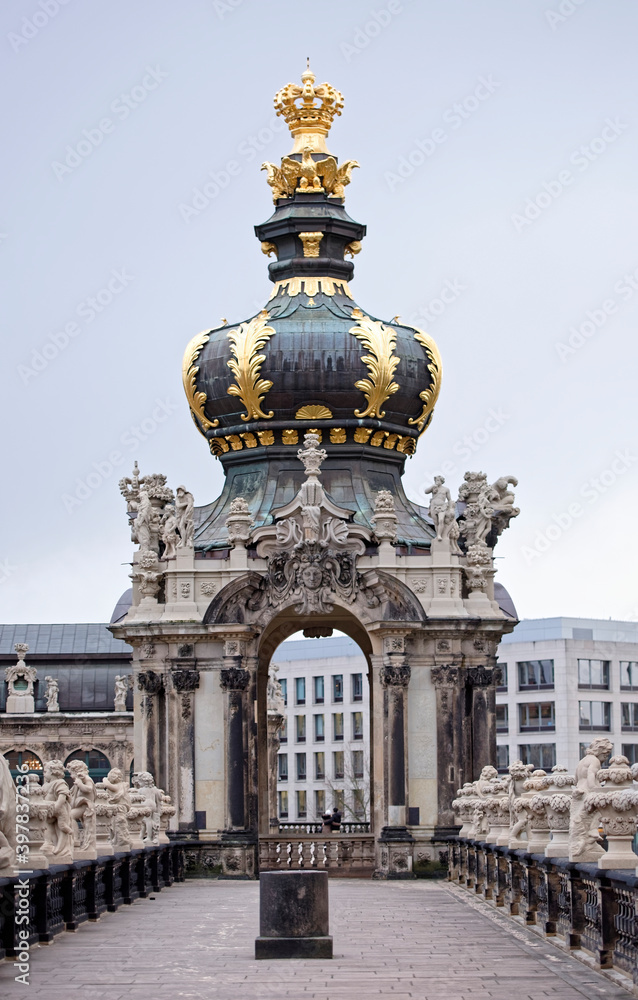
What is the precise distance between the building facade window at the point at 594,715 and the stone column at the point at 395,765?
5158 centimetres

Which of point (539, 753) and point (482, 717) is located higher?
point (539, 753)

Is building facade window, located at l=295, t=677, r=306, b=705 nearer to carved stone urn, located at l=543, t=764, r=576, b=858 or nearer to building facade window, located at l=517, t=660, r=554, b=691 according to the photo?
building facade window, located at l=517, t=660, r=554, b=691

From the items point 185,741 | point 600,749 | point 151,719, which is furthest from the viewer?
point 151,719

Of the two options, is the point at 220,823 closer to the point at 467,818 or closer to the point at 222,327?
the point at 467,818

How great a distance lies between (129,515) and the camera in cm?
4875

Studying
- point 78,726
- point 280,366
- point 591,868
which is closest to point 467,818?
point 280,366

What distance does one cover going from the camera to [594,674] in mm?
96188

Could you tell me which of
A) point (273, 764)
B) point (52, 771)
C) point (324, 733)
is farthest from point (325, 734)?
point (52, 771)

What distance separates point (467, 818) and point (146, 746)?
28.2 ft

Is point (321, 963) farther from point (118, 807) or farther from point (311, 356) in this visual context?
point (311, 356)

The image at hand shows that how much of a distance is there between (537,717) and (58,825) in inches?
2760

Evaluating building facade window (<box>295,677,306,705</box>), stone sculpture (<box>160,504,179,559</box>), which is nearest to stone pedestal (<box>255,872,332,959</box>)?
stone sculpture (<box>160,504,179,559</box>)

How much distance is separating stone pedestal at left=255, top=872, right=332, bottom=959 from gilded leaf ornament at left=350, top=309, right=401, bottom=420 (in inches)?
986

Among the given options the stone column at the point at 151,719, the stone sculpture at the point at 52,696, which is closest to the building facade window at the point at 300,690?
the stone sculpture at the point at 52,696
